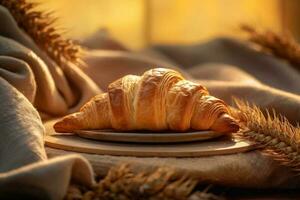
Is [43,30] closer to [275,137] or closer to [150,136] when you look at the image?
[150,136]

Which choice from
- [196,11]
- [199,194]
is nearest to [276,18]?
[196,11]

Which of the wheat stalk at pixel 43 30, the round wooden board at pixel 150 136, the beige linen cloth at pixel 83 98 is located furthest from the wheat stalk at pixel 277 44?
the round wooden board at pixel 150 136

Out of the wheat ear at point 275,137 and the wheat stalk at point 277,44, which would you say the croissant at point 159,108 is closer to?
the wheat ear at point 275,137

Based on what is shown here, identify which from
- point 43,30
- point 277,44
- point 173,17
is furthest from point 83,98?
point 173,17

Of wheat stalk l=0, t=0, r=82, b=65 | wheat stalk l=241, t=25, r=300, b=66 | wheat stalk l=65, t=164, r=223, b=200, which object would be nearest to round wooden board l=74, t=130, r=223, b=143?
wheat stalk l=65, t=164, r=223, b=200

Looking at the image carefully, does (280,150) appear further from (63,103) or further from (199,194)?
(63,103)

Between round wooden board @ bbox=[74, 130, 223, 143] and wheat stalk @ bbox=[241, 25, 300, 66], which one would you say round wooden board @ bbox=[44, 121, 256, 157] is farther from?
wheat stalk @ bbox=[241, 25, 300, 66]
